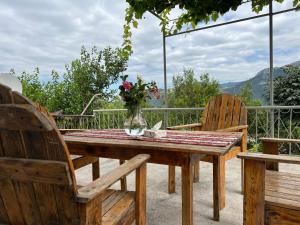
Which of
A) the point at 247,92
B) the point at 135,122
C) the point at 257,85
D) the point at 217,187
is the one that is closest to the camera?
the point at 135,122

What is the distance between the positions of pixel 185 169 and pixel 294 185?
60 cm

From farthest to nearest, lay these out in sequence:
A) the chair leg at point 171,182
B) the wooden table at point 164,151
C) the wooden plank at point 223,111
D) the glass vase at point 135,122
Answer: the wooden plank at point 223,111 < the chair leg at point 171,182 < the glass vase at point 135,122 < the wooden table at point 164,151

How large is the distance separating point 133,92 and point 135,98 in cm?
4

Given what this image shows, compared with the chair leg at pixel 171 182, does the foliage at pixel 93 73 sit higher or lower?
higher

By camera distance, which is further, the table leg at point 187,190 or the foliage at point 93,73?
the foliage at point 93,73

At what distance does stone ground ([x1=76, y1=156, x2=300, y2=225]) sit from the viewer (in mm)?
2125

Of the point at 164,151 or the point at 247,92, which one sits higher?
the point at 247,92

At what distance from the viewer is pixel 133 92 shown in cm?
194

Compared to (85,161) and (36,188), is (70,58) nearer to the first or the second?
(85,161)

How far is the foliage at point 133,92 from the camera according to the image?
76.4 inches

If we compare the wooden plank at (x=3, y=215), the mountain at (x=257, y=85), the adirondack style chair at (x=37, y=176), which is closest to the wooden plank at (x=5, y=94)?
the adirondack style chair at (x=37, y=176)

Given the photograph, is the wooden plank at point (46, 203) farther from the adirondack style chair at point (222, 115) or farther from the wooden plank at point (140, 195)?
the adirondack style chair at point (222, 115)

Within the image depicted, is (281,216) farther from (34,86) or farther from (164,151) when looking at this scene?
(34,86)

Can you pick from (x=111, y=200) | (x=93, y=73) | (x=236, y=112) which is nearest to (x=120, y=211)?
(x=111, y=200)
